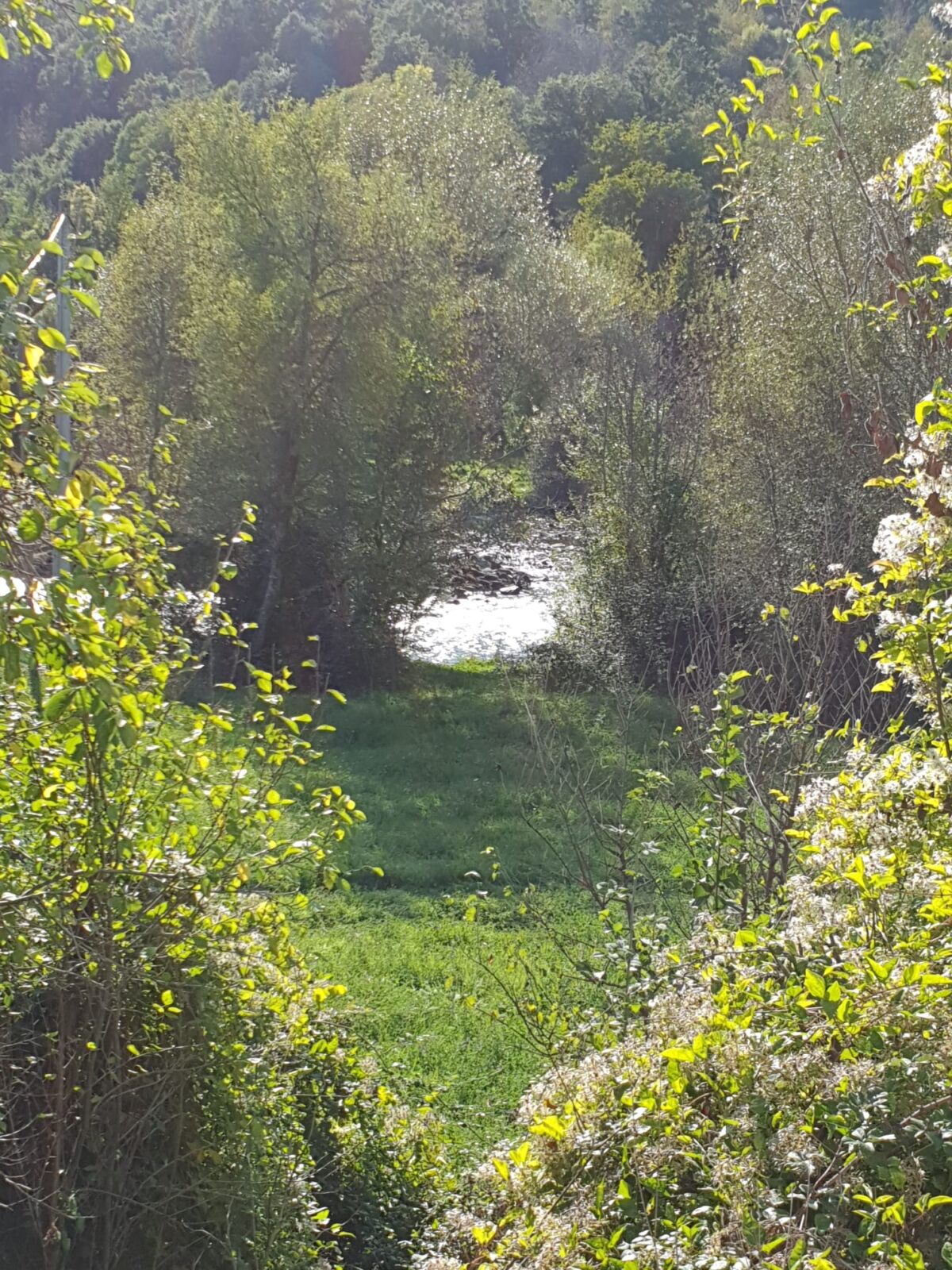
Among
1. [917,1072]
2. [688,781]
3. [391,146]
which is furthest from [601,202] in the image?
[917,1072]

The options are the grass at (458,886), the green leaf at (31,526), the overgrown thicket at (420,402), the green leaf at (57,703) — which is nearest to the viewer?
the green leaf at (57,703)

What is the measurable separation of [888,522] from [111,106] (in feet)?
191

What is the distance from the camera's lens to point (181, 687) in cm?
479

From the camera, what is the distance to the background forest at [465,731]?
96.5 inches

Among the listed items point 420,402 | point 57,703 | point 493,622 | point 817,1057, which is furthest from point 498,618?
point 57,703

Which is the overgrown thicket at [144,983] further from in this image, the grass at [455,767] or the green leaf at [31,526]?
the grass at [455,767]

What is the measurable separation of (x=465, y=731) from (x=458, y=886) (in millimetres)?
4186

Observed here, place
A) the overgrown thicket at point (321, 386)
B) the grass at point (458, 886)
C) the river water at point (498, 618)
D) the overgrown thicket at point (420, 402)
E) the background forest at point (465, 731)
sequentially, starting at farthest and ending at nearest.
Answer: the river water at point (498, 618) → the overgrown thicket at point (321, 386) → the overgrown thicket at point (420, 402) → the grass at point (458, 886) → the background forest at point (465, 731)

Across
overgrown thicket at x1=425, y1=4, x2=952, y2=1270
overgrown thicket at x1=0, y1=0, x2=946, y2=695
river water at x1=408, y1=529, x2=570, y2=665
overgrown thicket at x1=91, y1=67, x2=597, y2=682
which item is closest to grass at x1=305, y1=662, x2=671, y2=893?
river water at x1=408, y1=529, x2=570, y2=665

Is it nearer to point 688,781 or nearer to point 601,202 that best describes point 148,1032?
A: point 688,781

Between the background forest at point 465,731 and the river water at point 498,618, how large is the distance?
362 millimetres

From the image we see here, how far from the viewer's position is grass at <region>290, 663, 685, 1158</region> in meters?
5.93

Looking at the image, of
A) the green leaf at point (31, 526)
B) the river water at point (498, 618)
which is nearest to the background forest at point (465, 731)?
the green leaf at point (31, 526)

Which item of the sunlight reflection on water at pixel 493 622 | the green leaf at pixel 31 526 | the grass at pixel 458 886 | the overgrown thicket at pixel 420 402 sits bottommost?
the grass at pixel 458 886
